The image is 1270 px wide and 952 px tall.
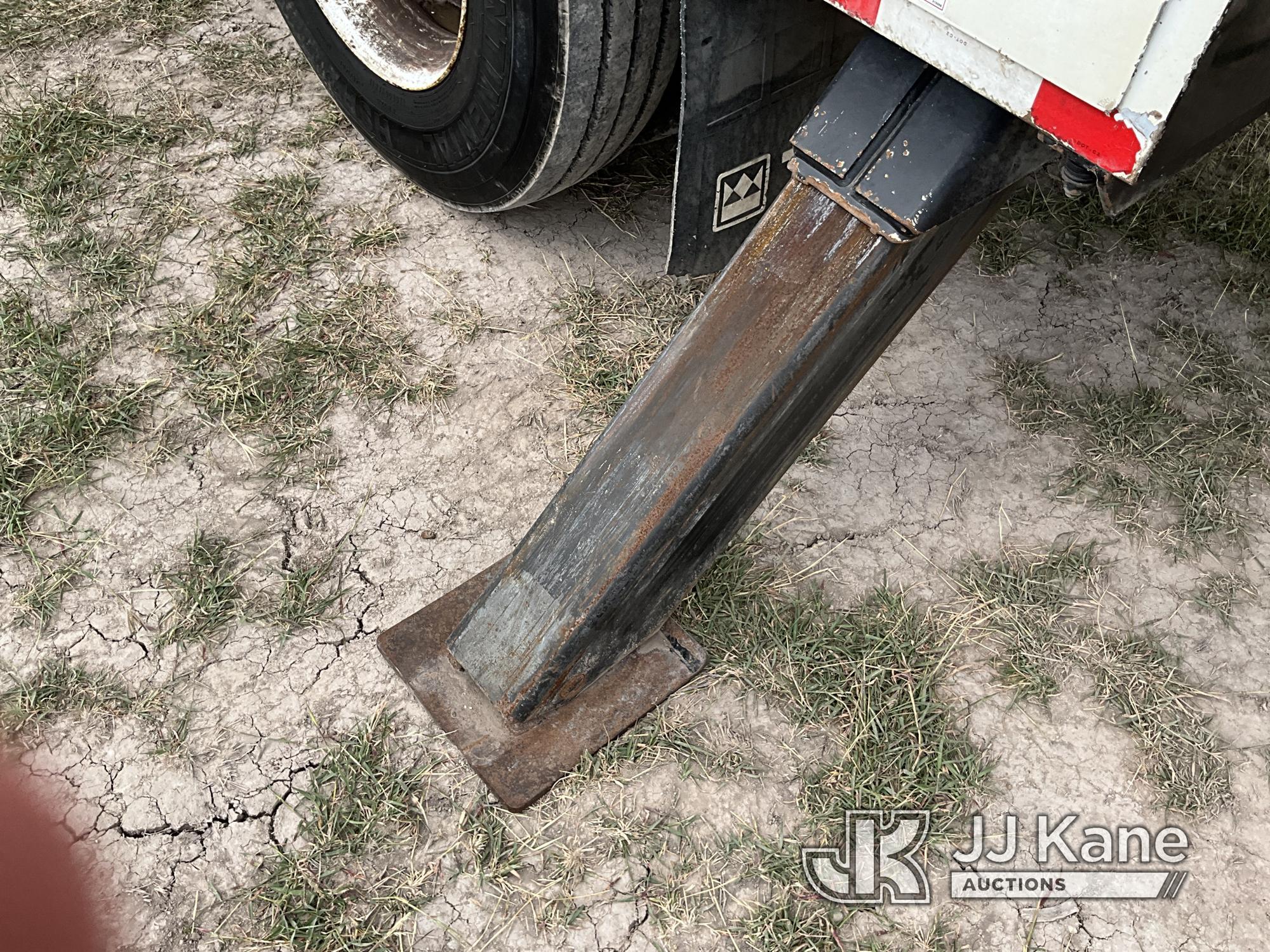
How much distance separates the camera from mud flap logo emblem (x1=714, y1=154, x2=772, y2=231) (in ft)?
6.20

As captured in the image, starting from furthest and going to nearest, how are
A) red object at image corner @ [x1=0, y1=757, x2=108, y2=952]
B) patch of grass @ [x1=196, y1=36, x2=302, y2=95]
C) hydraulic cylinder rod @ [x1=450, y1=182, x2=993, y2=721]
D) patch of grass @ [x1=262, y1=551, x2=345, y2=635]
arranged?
patch of grass @ [x1=196, y1=36, x2=302, y2=95] → patch of grass @ [x1=262, y1=551, x2=345, y2=635] → red object at image corner @ [x1=0, y1=757, x2=108, y2=952] → hydraulic cylinder rod @ [x1=450, y1=182, x2=993, y2=721]

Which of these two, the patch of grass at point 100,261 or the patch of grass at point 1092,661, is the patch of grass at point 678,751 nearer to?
the patch of grass at point 1092,661

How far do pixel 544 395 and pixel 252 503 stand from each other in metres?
0.71

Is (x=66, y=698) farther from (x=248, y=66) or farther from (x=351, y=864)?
(x=248, y=66)

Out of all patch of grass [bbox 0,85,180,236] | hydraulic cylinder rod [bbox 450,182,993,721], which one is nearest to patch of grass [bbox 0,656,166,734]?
hydraulic cylinder rod [bbox 450,182,993,721]

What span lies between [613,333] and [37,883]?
5.40ft

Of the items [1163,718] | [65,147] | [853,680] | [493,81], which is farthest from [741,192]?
[65,147]

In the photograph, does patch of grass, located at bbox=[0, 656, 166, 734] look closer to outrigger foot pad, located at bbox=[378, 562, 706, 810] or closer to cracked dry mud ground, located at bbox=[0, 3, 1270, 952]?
cracked dry mud ground, located at bbox=[0, 3, 1270, 952]

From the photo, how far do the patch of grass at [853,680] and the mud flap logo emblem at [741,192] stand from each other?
0.69 metres

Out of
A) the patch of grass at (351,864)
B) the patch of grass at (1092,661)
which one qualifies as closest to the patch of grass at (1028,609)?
the patch of grass at (1092,661)

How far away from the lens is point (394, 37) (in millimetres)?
2396

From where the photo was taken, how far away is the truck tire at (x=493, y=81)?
1856 millimetres

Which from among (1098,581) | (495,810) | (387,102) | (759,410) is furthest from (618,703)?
(387,102)

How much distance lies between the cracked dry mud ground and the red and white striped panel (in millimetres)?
1085
